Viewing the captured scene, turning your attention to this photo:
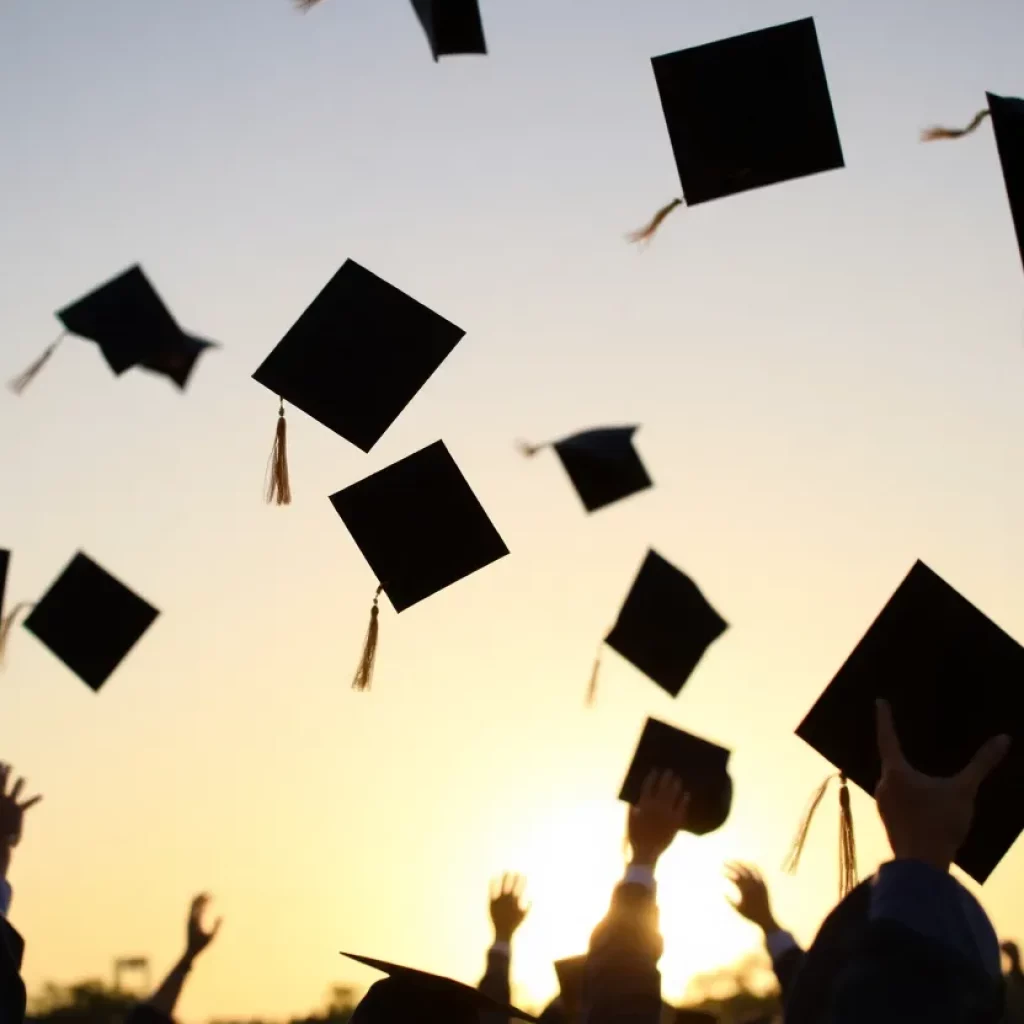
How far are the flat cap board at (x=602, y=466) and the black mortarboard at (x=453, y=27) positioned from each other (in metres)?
1.95

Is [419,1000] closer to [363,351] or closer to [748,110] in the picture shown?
[363,351]

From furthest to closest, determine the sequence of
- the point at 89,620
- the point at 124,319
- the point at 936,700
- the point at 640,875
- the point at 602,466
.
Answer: the point at 124,319
the point at 602,466
the point at 89,620
the point at 936,700
the point at 640,875

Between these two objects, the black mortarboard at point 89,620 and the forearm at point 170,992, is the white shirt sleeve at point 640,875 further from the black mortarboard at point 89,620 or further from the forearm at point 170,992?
the black mortarboard at point 89,620

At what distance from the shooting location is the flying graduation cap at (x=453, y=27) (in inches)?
214

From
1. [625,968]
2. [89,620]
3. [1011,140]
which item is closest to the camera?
[625,968]

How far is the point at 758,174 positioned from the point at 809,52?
0.47 m

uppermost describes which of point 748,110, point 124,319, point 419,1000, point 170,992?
point 748,110

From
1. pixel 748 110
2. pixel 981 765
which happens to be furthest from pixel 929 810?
pixel 748 110

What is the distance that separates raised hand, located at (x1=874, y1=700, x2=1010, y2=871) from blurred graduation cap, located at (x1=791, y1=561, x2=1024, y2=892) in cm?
113

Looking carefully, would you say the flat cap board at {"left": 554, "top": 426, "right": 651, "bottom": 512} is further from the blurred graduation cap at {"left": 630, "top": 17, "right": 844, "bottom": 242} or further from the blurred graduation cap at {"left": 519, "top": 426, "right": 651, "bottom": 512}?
the blurred graduation cap at {"left": 630, "top": 17, "right": 844, "bottom": 242}

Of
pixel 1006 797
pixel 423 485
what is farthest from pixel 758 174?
pixel 1006 797

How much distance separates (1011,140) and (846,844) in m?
1.93

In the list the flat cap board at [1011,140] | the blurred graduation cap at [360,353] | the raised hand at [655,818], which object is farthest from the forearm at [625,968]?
the blurred graduation cap at [360,353]

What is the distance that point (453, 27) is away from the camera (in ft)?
17.9
